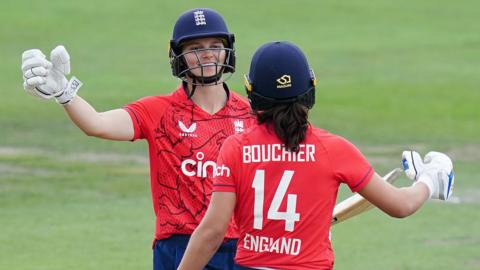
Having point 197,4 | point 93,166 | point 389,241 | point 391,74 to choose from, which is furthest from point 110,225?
point 197,4

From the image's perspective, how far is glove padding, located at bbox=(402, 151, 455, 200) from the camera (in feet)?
17.4

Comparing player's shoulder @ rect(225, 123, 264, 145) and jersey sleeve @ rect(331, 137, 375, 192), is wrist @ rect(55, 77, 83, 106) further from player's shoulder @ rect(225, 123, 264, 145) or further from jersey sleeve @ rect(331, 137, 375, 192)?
jersey sleeve @ rect(331, 137, 375, 192)

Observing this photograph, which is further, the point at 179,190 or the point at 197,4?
the point at 197,4

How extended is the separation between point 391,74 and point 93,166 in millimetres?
10531

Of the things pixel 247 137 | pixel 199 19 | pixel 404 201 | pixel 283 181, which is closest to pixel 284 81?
pixel 247 137

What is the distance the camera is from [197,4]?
33438mm

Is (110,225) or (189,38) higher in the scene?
(189,38)

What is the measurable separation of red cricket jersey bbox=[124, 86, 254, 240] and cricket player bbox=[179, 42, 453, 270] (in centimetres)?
108

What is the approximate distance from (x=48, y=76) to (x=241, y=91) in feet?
51.1

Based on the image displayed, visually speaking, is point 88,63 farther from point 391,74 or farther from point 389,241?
point 389,241

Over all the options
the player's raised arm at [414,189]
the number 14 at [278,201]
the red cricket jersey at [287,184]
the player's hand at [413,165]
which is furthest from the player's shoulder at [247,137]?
the player's hand at [413,165]

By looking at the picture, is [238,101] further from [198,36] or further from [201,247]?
[201,247]

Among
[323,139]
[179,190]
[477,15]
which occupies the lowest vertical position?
[477,15]

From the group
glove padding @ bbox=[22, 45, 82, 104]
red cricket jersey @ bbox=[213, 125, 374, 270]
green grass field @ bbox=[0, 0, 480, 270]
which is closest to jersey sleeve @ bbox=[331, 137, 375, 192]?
red cricket jersey @ bbox=[213, 125, 374, 270]
